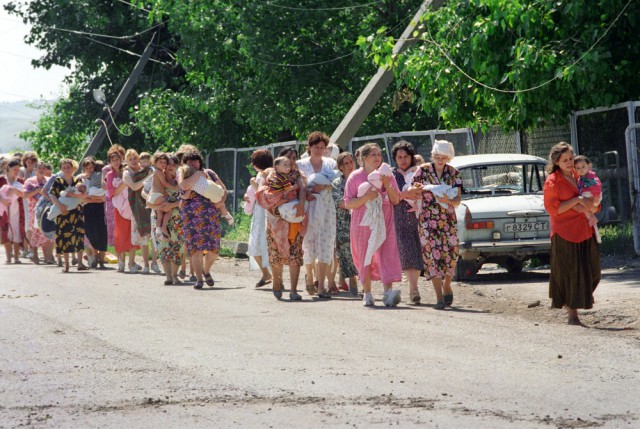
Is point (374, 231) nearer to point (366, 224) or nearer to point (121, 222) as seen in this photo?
point (366, 224)

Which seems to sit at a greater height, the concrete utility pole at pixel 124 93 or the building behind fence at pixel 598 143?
the concrete utility pole at pixel 124 93

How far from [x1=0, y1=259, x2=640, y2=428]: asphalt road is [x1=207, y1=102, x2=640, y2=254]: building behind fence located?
407cm

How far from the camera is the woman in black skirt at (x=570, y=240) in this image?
38.1 feet

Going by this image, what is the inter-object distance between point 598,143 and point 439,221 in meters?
6.16

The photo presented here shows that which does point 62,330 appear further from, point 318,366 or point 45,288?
point 45,288

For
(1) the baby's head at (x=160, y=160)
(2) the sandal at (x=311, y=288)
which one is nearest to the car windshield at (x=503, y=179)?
(2) the sandal at (x=311, y=288)

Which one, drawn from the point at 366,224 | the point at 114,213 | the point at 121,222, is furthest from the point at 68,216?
the point at 366,224

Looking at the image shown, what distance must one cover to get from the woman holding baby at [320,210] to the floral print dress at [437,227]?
57.4 inches

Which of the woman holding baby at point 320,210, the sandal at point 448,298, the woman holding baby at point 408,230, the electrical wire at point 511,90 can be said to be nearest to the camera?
the sandal at point 448,298

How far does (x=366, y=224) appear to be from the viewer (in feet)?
44.4

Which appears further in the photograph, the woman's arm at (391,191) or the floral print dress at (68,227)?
the floral print dress at (68,227)

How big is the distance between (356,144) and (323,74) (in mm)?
2783

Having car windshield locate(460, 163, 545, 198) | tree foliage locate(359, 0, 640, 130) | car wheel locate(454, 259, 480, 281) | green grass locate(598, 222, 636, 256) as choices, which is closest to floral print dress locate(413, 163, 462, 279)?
car wheel locate(454, 259, 480, 281)

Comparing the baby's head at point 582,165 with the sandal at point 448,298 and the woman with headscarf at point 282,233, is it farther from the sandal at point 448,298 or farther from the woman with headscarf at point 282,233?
the woman with headscarf at point 282,233
